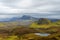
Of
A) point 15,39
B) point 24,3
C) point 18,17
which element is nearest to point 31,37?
point 15,39

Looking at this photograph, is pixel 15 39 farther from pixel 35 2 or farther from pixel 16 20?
pixel 35 2

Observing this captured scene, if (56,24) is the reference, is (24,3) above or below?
above

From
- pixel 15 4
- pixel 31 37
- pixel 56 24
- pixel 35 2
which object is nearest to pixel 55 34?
pixel 56 24

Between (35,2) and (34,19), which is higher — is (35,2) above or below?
above

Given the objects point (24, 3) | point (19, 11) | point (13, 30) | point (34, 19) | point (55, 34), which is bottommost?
point (55, 34)

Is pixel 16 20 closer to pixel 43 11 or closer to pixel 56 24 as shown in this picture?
pixel 43 11

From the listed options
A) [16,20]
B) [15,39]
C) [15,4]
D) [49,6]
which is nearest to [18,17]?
[16,20]

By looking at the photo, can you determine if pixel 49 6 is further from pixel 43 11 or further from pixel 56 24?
pixel 56 24
